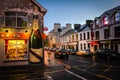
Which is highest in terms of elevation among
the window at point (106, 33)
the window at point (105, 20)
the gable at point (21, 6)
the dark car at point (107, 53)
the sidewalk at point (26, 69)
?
the window at point (105, 20)

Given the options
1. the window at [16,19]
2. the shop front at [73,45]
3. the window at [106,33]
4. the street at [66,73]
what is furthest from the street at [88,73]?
the shop front at [73,45]

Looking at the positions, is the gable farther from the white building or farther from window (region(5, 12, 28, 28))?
the white building

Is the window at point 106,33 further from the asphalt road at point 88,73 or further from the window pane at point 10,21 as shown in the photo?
the window pane at point 10,21

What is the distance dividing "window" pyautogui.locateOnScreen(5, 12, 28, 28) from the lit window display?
2105 millimetres

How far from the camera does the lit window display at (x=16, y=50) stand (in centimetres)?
2316

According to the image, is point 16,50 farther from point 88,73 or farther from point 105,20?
point 105,20

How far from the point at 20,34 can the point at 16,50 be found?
2.14m

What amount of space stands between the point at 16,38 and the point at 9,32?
3.80 ft

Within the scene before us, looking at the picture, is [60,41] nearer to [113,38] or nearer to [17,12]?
[113,38]

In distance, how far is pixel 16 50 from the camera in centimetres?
2347

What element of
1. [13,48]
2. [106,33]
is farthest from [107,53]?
[13,48]

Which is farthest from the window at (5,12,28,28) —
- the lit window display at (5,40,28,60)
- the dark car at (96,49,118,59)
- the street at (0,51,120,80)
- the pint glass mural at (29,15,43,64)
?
the dark car at (96,49,118,59)

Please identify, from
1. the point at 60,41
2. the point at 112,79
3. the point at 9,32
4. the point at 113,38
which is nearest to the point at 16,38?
the point at 9,32

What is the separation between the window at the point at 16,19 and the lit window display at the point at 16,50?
2105 mm
